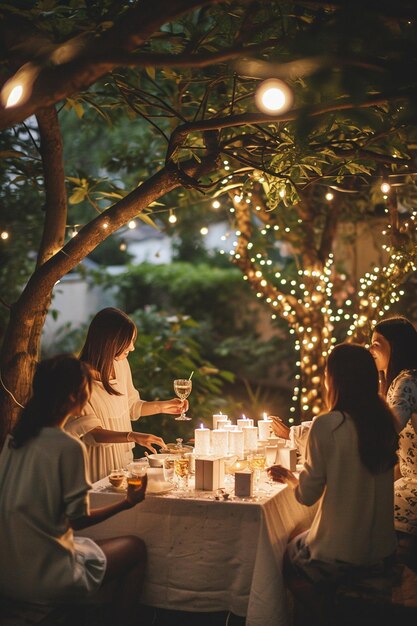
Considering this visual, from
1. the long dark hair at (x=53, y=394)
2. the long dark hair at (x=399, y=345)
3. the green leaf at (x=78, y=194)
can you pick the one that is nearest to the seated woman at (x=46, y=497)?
the long dark hair at (x=53, y=394)

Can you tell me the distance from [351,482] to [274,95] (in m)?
1.63

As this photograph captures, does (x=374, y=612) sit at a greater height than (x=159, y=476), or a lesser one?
lesser

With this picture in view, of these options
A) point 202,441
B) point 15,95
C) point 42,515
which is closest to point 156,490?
point 202,441

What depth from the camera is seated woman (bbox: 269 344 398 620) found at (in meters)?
3.01

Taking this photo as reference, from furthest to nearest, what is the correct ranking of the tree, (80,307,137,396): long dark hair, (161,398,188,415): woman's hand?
(161,398,188,415): woman's hand
(80,307,137,396): long dark hair
the tree

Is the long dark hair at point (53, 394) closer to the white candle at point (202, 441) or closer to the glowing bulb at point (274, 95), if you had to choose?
the white candle at point (202, 441)

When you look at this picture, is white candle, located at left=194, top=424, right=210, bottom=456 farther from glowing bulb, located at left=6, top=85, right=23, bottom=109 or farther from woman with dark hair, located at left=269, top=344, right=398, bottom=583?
glowing bulb, located at left=6, top=85, right=23, bottom=109

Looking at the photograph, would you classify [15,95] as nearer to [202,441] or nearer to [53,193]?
[53,193]

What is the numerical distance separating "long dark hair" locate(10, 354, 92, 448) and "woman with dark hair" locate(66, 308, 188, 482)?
0.92 meters

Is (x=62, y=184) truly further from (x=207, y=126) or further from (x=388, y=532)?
(x=388, y=532)

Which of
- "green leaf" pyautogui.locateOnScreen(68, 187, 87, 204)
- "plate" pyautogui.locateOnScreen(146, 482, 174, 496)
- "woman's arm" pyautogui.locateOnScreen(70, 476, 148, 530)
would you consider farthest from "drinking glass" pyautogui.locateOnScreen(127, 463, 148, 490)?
"green leaf" pyautogui.locateOnScreen(68, 187, 87, 204)

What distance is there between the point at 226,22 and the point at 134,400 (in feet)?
7.48

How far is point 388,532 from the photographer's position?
3.08 metres

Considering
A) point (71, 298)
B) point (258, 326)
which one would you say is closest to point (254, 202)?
point (258, 326)
